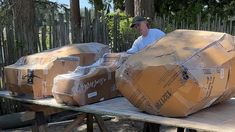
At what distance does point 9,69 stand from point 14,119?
2.03 meters

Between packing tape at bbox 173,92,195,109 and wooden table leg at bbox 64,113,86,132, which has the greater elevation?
packing tape at bbox 173,92,195,109

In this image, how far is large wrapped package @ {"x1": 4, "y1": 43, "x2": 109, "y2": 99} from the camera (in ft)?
15.6

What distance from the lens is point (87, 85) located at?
167 inches

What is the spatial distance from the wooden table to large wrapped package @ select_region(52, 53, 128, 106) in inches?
Answer: 2.8

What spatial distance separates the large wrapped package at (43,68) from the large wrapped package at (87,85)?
1.42 feet

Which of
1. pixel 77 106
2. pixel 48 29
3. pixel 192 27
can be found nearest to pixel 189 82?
pixel 77 106

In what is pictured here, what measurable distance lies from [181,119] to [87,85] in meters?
1.11

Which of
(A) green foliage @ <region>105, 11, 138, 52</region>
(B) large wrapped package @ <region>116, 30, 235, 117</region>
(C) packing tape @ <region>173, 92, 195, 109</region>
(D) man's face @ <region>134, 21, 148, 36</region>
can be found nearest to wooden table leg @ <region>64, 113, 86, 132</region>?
(B) large wrapped package @ <region>116, 30, 235, 117</region>

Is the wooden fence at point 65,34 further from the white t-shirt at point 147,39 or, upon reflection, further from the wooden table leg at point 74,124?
the wooden table leg at point 74,124

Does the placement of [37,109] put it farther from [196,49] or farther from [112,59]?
[196,49]

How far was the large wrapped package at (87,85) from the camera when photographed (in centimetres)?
417

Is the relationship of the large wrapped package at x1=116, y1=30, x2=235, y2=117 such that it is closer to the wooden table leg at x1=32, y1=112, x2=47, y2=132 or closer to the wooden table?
the wooden table

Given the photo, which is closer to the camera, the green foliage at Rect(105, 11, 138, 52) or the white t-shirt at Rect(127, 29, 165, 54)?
the white t-shirt at Rect(127, 29, 165, 54)

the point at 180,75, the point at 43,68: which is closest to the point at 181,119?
the point at 180,75
